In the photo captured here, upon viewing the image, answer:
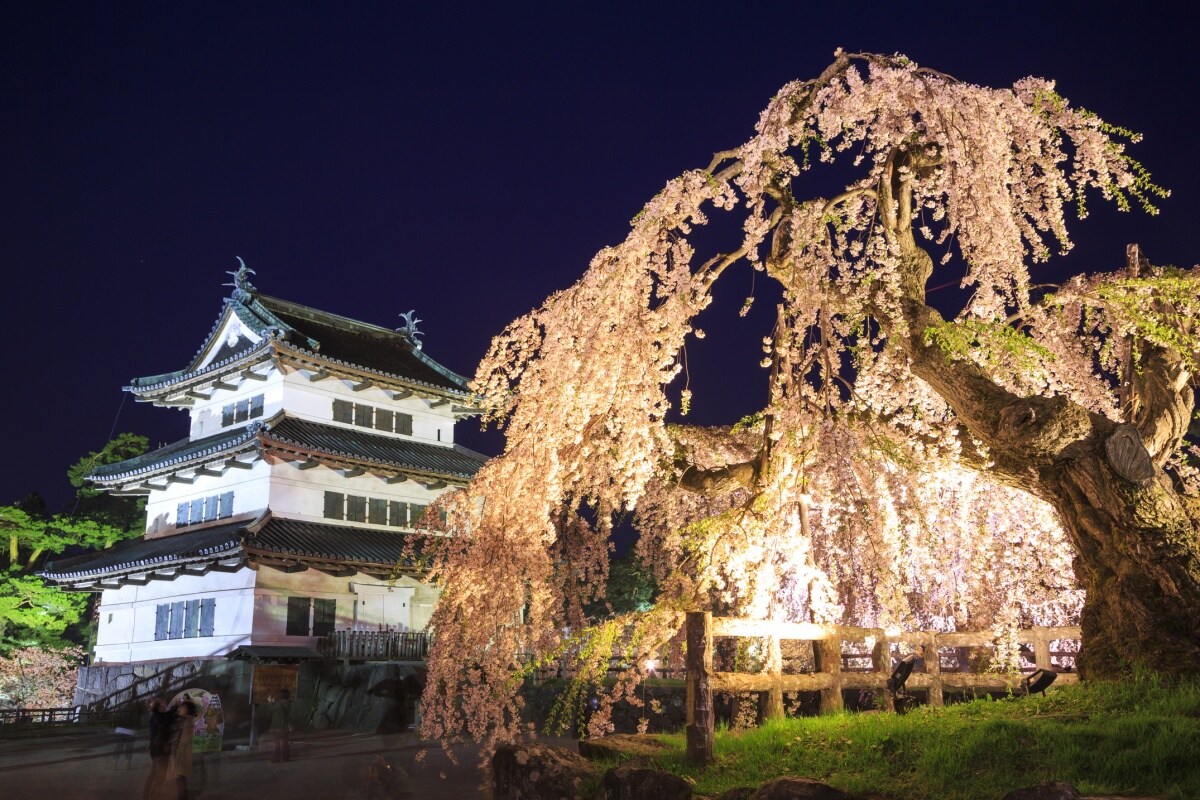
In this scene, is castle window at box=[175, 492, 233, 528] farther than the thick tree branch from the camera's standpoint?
Yes

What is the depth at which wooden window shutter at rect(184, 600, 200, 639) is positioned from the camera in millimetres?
26594

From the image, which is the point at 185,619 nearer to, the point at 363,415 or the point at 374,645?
the point at 374,645

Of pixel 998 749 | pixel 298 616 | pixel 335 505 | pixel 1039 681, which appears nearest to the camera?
pixel 998 749

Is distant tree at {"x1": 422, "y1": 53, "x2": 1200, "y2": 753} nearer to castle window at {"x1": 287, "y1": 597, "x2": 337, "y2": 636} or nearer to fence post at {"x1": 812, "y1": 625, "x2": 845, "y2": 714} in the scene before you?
fence post at {"x1": 812, "y1": 625, "x2": 845, "y2": 714}

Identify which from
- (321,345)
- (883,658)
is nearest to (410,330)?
(321,345)

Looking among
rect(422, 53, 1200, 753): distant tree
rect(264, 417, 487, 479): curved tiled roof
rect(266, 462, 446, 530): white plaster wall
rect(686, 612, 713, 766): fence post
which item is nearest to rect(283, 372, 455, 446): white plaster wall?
rect(264, 417, 487, 479): curved tiled roof

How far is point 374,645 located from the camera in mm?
26516

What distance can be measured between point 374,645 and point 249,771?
32.2ft

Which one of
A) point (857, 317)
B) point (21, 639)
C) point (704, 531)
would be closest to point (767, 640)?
point (704, 531)

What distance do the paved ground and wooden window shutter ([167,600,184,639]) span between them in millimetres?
5052

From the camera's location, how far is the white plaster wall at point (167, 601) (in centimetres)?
2545

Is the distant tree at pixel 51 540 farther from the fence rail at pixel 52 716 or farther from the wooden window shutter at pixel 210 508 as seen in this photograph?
the wooden window shutter at pixel 210 508

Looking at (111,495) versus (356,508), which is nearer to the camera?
(356,508)

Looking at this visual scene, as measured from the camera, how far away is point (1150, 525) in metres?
7.97
